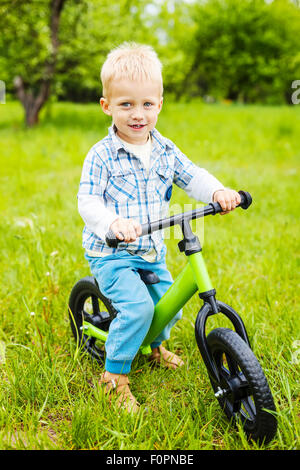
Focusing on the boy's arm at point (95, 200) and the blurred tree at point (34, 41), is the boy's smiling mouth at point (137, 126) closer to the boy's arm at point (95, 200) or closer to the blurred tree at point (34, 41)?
the boy's arm at point (95, 200)

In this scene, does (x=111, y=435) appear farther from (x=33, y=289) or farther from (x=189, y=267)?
(x=33, y=289)

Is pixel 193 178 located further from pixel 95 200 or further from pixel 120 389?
pixel 120 389

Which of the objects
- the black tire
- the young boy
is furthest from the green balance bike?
the young boy

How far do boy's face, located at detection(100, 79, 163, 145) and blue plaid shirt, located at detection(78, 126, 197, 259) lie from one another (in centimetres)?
9

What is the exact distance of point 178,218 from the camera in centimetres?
177

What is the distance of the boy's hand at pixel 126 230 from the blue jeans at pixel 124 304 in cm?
40

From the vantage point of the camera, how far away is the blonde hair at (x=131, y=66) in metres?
1.87

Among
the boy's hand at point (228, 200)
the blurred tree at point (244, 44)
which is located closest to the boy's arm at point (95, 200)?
the boy's hand at point (228, 200)

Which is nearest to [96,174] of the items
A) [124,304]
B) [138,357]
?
[124,304]

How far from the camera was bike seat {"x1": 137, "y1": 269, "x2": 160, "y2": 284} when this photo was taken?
6.85 feet

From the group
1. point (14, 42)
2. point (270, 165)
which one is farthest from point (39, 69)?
point (270, 165)

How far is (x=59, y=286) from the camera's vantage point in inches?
117

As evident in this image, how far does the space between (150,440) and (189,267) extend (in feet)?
2.23

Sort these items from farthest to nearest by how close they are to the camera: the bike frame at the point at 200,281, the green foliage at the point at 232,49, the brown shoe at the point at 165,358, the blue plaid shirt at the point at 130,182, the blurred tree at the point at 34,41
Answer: the green foliage at the point at 232,49 → the blurred tree at the point at 34,41 → the brown shoe at the point at 165,358 → the blue plaid shirt at the point at 130,182 → the bike frame at the point at 200,281
